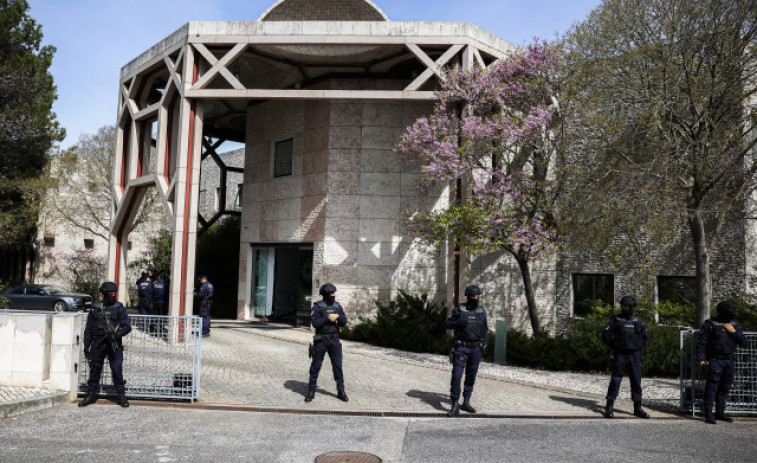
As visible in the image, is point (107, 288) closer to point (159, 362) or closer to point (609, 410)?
point (159, 362)

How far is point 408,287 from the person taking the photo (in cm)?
1627

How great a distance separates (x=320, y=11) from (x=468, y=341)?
1141 centimetres

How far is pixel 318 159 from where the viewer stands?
675 inches

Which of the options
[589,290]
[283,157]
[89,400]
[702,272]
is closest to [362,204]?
[283,157]

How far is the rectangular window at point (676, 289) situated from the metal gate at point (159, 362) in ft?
42.6

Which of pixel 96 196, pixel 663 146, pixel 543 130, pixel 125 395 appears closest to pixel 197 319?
pixel 125 395

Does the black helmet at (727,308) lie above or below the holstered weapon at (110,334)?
above

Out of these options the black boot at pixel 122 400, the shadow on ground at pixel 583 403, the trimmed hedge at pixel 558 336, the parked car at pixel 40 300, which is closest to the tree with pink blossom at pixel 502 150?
the trimmed hedge at pixel 558 336

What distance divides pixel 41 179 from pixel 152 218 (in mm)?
5770

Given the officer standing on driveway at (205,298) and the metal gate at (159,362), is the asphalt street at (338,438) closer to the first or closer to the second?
the metal gate at (159,362)

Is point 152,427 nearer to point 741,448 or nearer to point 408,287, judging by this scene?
point 741,448

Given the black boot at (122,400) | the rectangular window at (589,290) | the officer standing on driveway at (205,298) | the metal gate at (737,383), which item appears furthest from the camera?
the rectangular window at (589,290)

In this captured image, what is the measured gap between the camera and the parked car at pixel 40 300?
2075 centimetres

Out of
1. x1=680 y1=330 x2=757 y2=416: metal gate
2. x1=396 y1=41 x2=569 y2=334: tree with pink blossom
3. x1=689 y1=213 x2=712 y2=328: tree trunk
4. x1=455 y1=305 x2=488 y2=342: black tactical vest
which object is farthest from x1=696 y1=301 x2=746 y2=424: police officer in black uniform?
x1=396 y1=41 x2=569 y2=334: tree with pink blossom
